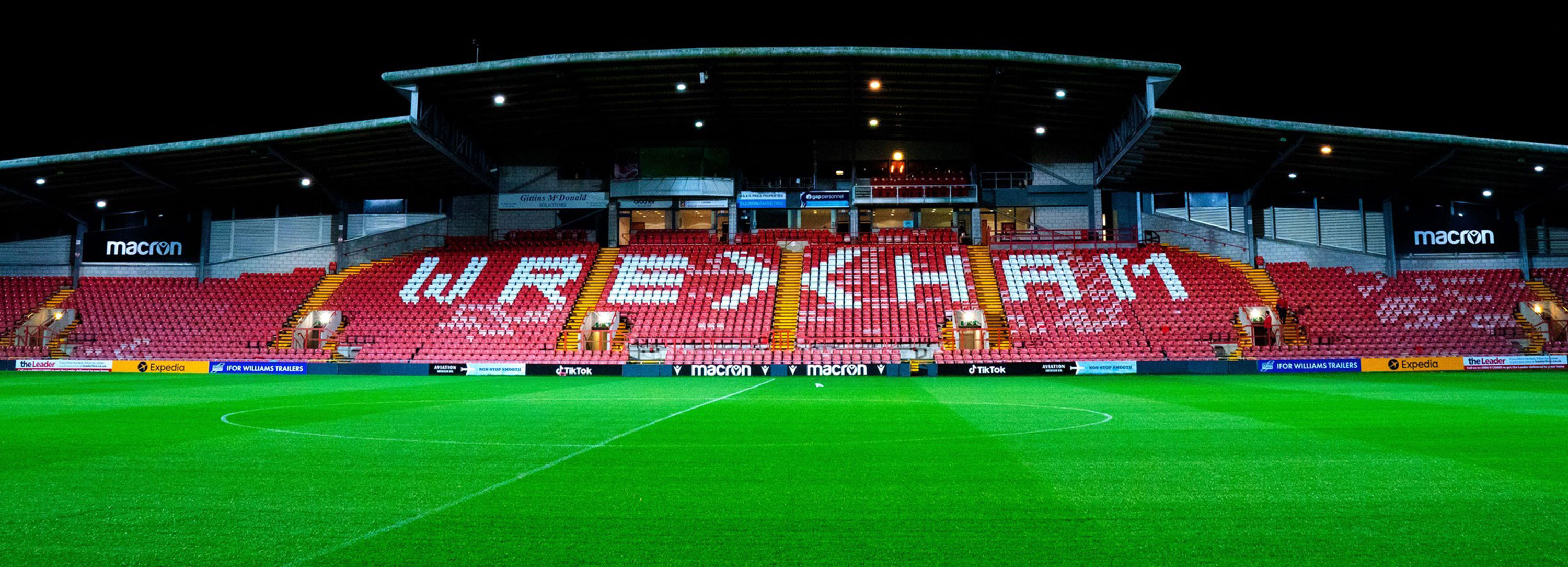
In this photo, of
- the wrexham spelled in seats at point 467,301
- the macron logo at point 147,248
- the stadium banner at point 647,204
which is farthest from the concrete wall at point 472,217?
the macron logo at point 147,248

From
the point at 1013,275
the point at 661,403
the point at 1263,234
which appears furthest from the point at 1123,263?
the point at 661,403

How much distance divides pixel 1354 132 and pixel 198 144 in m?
39.0

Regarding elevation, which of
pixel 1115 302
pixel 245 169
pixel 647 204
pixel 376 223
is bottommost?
pixel 1115 302

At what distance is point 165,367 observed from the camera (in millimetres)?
25422

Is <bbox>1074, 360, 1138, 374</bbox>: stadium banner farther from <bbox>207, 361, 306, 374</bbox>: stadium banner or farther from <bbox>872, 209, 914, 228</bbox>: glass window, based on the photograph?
<bbox>207, 361, 306, 374</bbox>: stadium banner

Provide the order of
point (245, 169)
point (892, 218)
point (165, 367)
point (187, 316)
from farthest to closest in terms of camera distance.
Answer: point (892, 218), point (187, 316), point (245, 169), point (165, 367)

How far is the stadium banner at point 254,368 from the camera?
25609 millimetres

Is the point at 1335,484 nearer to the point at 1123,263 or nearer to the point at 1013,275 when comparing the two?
the point at 1013,275

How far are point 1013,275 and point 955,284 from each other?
261cm

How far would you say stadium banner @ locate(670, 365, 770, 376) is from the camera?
80.0ft

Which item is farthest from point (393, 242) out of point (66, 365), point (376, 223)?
point (66, 365)

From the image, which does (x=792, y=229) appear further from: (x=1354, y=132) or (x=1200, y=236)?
(x=1354, y=132)

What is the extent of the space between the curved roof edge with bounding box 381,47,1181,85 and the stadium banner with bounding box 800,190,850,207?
10.1 meters

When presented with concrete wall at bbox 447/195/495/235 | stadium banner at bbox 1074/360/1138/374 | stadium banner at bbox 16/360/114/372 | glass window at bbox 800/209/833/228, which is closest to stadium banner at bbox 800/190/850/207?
glass window at bbox 800/209/833/228
